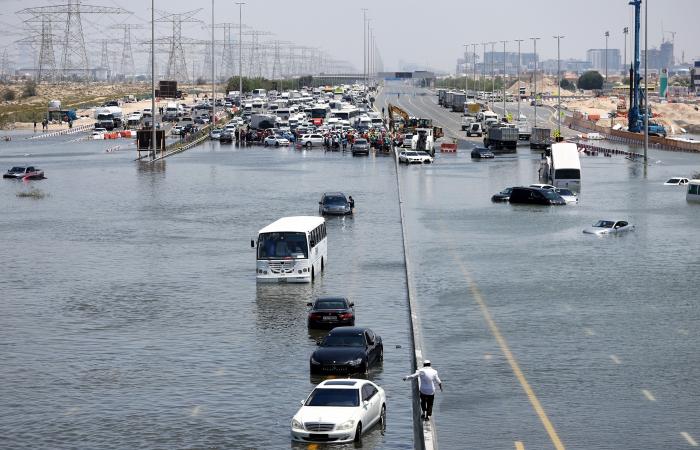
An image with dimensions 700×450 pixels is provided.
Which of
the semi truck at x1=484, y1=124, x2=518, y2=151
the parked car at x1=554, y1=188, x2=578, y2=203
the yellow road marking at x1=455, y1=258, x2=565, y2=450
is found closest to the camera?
the yellow road marking at x1=455, y1=258, x2=565, y2=450

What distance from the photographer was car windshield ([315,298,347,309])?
38531 millimetres

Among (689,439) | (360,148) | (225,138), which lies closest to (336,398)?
(689,439)

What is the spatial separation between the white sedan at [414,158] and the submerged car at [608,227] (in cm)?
4729

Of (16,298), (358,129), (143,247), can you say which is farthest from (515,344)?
(358,129)

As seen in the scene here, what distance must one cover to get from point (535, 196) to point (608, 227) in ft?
46.3

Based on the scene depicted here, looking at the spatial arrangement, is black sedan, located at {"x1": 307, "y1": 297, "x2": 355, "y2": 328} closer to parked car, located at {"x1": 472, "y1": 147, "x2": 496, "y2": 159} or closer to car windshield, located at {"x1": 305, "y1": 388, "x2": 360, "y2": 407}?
car windshield, located at {"x1": 305, "y1": 388, "x2": 360, "y2": 407}

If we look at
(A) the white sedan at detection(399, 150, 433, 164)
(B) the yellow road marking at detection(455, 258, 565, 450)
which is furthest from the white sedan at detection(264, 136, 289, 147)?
(B) the yellow road marking at detection(455, 258, 565, 450)

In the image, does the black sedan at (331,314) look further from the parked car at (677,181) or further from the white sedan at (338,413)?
the parked car at (677,181)

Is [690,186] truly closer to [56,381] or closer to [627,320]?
[627,320]

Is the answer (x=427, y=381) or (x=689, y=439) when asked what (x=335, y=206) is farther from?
(x=689, y=439)

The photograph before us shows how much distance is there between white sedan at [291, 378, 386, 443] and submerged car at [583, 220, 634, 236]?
122ft

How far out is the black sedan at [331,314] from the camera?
1501 inches

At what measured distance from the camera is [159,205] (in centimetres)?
7738

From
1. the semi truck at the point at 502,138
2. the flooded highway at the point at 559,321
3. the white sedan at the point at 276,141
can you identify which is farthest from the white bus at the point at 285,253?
the white sedan at the point at 276,141
